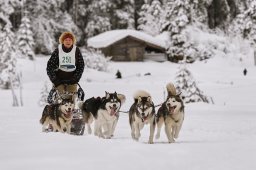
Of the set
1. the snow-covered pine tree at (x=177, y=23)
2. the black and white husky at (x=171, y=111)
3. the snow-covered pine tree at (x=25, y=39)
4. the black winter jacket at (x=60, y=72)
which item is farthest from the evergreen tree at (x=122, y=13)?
the black and white husky at (x=171, y=111)

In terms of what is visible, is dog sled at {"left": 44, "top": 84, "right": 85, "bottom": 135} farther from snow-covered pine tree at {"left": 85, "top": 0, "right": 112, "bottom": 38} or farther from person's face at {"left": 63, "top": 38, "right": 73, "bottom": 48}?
snow-covered pine tree at {"left": 85, "top": 0, "right": 112, "bottom": 38}

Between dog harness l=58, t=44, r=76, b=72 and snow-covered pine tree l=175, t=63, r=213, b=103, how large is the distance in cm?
1255

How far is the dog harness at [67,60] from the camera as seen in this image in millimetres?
10125

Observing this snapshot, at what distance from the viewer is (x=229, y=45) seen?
5297 centimetres

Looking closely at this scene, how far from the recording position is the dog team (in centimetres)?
940

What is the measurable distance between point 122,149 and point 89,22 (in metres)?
52.7

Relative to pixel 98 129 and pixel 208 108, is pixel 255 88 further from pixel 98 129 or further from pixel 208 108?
pixel 98 129

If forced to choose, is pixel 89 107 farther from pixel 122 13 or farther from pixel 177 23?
pixel 122 13

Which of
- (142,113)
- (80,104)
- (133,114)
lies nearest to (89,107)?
(80,104)

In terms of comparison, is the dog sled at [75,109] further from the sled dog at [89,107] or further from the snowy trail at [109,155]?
the snowy trail at [109,155]

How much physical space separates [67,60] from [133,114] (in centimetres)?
174

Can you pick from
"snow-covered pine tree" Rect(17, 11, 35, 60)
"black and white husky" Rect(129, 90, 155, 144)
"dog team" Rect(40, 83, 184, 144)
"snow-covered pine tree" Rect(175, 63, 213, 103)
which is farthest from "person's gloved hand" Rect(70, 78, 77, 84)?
"snow-covered pine tree" Rect(17, 11, 35, 60)

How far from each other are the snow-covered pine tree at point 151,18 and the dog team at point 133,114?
48836mm

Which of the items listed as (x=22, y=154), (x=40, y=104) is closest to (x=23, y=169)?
(x=22, y=154)
